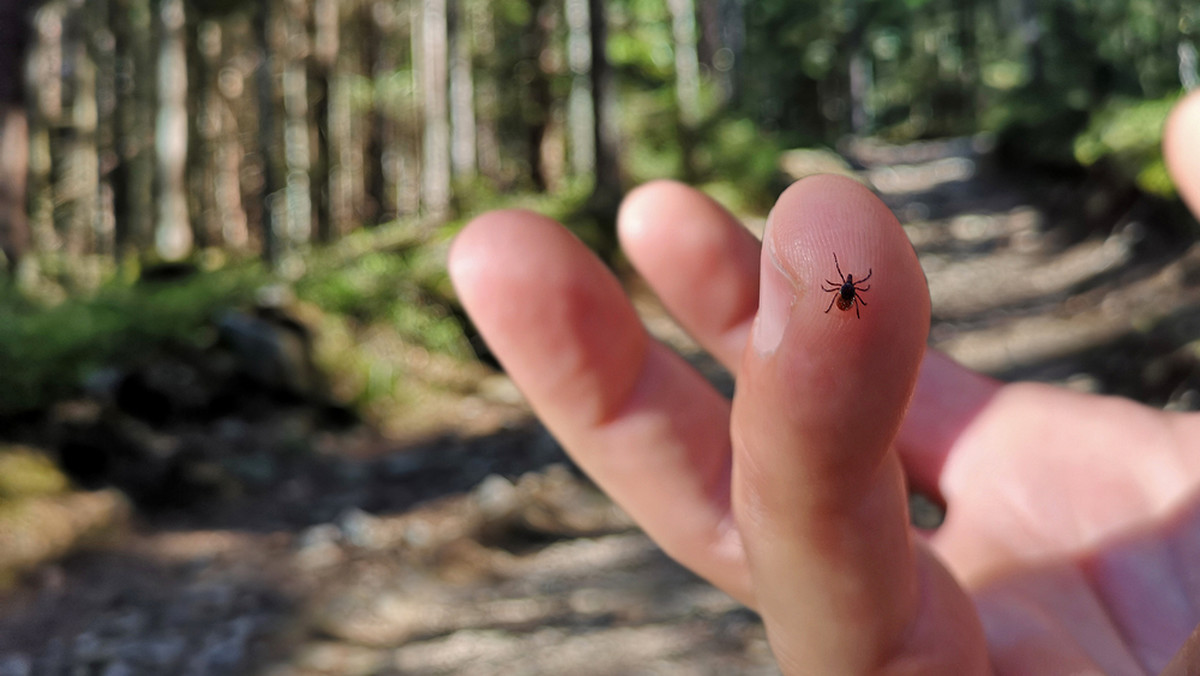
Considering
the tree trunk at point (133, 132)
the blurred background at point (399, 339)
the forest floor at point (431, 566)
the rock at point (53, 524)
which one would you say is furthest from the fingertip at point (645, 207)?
the tree trunk at point (133, 132)

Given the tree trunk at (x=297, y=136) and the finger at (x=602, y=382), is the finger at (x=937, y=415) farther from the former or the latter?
the tree trunk at (x=297, y=136)

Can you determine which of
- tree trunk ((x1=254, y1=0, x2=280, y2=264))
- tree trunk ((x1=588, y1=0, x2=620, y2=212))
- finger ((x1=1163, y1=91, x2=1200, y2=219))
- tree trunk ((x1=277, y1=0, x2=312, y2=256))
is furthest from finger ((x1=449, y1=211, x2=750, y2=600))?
tree trunk ((x1=277, y1=0, x2=312, y2=256))

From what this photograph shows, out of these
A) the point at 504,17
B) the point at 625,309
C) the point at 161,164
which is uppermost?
the point at 504,17

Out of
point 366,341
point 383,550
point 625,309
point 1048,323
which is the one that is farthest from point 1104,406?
point 1048,323

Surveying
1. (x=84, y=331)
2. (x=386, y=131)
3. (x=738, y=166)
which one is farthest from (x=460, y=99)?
(x=84, y=331)

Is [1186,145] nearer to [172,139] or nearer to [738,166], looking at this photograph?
[738,166]

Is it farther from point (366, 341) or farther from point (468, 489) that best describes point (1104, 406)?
point (366, 341)

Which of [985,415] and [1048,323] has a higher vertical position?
[985,415]
